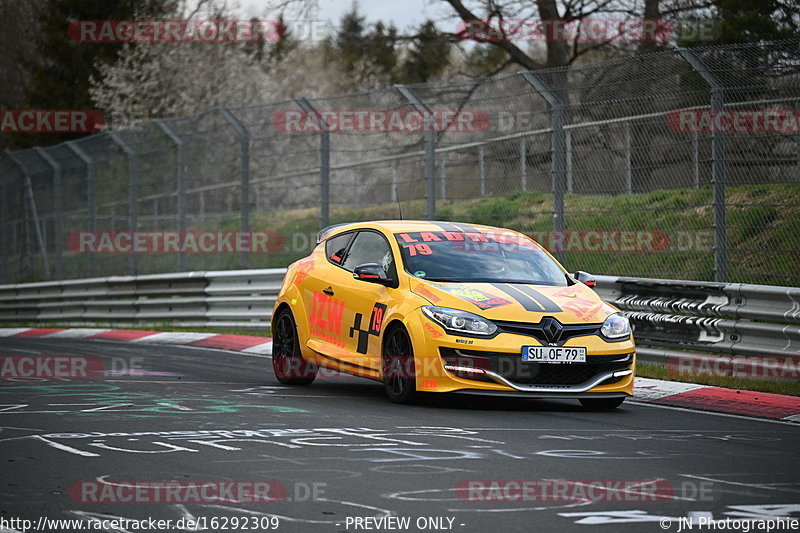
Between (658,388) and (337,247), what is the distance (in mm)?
3233

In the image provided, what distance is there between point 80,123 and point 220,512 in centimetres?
4164

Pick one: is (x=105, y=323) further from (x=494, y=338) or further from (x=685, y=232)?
(x=494, y=338)

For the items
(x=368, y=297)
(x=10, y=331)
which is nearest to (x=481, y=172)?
(x=368, y=297)

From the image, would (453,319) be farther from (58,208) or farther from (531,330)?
(58,208)

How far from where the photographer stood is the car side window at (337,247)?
38.4 feet

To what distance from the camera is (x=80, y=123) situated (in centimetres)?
4559

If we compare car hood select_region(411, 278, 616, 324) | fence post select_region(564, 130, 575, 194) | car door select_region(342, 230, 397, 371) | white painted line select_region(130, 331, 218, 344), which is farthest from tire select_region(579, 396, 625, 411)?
white painted line select_region(130, 331, 218, 344)

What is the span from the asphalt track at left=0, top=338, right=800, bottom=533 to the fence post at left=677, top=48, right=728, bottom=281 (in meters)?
2.54

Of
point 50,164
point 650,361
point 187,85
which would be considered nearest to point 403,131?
point 650,361

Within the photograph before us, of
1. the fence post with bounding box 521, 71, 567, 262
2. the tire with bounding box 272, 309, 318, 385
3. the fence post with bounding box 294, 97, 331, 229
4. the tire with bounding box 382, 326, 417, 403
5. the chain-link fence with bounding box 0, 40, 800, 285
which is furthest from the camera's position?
the fence post with bounding box 294, 97, 331, 229

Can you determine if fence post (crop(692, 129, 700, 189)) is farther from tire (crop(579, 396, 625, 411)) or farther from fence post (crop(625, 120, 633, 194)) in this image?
tire (crop(579, 396, 625, 411))

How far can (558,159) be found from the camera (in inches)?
569

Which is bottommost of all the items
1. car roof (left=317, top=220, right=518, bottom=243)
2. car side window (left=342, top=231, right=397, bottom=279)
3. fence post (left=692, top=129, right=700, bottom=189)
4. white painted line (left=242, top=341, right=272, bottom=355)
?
white painted line (left=242, top=341, right=272, bottom=355)

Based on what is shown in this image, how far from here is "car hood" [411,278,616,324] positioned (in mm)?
9812
